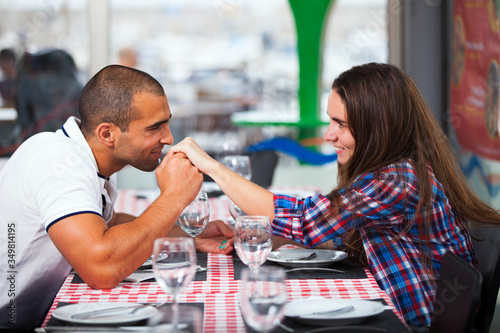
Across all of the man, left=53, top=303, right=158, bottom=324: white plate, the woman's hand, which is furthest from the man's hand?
left=53, top=303, right=158, bottom=324: white plate

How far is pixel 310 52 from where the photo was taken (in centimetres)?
511

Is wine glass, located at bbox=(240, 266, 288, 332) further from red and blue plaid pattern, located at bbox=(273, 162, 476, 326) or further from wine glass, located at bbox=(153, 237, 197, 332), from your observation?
red and blue plaid pattern, located at bbox=(273, 162, 476, 326)

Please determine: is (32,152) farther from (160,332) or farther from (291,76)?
(291,76)

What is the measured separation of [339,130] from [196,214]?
51 cm

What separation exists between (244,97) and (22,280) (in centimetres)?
392

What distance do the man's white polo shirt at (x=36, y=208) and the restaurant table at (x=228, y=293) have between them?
152mm

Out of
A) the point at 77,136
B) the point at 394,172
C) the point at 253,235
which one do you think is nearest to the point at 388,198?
the point at 394,172

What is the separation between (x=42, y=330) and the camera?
1245 millimetres

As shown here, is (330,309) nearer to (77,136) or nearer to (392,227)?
(392,227)

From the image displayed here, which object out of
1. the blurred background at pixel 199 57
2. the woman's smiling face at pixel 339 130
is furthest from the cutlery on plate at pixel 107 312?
the blurred background at pixel 199 57

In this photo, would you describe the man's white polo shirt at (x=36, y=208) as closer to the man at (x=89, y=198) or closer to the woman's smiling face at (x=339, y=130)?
the man at (x=89, y=198)

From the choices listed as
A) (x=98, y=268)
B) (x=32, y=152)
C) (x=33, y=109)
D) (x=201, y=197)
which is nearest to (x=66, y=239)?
(x=98, y=268)

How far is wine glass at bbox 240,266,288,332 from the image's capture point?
1096 mm

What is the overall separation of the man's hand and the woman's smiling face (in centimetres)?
44
